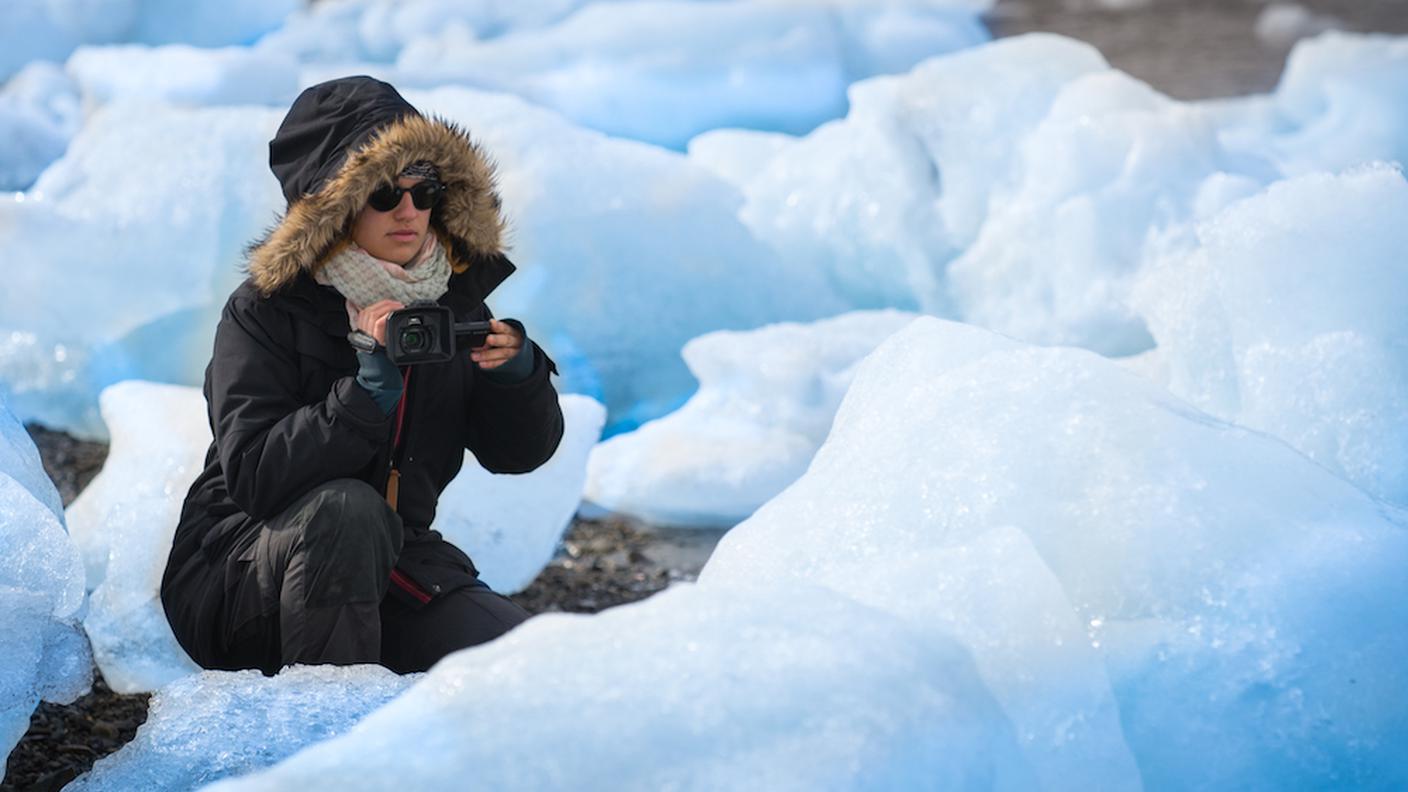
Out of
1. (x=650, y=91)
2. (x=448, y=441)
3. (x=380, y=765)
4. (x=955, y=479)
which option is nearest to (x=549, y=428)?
(x=448, y=441)

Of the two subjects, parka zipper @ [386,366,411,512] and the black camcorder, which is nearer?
the black camcorder

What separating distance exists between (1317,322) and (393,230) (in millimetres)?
1644

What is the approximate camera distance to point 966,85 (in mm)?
5785

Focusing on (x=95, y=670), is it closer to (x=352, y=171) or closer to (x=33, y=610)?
(x=33, y=610)

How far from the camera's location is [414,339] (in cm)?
205

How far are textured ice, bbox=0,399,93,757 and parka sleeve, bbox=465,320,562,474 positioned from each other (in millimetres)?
566

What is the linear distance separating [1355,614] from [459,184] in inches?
49.1

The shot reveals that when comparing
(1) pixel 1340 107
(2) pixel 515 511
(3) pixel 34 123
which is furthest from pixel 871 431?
(3) pixel 34 123

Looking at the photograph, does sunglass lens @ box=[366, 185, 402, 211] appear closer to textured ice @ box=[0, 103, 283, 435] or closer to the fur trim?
the fur trim

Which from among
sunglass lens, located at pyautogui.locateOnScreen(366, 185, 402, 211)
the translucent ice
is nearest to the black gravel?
the translucent ice

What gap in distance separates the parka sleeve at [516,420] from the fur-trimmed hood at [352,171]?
0.18 m

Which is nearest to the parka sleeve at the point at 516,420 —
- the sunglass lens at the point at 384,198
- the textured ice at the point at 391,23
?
the sunglass lens at the point at 384,198

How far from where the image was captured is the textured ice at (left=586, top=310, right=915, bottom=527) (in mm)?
4148

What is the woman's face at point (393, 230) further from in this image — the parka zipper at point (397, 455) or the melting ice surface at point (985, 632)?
the melting ice surface at point (985, 632)
